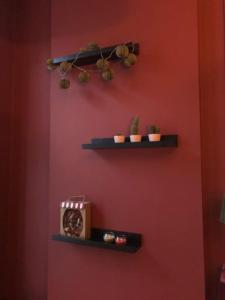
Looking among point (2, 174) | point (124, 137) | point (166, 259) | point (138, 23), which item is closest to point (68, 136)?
point (124, 137)

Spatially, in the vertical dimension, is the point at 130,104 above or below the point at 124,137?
above

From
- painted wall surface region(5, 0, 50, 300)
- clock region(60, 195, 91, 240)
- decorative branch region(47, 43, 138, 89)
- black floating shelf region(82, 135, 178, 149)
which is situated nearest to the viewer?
black floating shelf region(82, 135, 178, 149)

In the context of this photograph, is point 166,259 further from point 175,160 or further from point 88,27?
point 88,27

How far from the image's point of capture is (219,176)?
1487 millimetres

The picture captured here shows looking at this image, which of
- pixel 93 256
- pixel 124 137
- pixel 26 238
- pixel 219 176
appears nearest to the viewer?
pixel 219 176

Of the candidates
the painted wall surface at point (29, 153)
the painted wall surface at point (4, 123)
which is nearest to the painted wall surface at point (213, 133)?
the painted wall surface at point (29, 153)

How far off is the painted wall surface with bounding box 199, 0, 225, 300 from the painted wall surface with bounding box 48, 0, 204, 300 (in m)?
0.10

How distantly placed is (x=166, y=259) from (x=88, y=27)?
1.67 m

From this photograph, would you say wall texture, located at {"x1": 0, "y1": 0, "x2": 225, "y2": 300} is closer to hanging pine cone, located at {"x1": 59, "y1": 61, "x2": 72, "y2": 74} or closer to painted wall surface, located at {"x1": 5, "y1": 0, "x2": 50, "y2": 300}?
painted wall surface, located at {"x1": 5, "y1": 0, "x2": 50, "y2": 300}

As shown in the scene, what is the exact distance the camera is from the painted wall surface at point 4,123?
7.22 feet

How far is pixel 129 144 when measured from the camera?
1.55 meters

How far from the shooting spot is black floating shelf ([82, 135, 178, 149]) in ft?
4.82

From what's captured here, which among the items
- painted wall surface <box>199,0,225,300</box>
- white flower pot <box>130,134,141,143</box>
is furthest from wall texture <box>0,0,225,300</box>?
white flower pot <box>130,134,141,143</box>

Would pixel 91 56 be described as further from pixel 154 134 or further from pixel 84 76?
pixel 154 134
